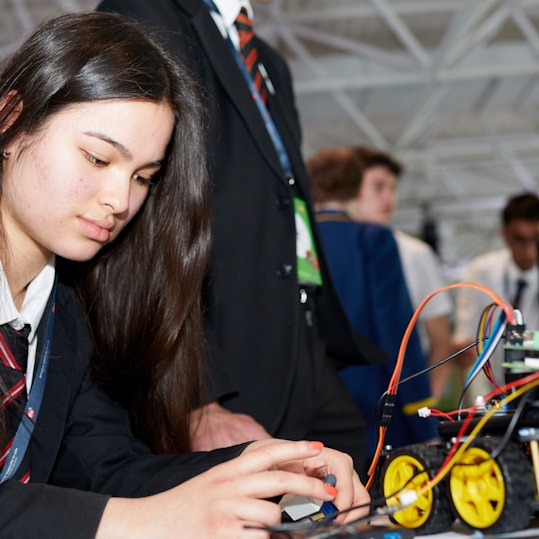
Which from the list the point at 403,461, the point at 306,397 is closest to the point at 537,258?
the point at 306,397

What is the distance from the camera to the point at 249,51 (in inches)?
59.9

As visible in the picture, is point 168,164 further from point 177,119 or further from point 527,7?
point 527,7

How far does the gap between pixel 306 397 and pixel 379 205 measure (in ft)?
6.97

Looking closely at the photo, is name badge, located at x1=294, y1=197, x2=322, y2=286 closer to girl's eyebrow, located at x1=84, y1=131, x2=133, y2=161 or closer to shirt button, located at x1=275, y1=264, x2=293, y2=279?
shirt button, located at x1=275, y1=264, x2=293, y2=279

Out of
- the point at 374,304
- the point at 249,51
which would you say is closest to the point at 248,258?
the point at 249,51

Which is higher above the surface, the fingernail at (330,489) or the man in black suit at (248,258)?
the man in black suit at (248,258)

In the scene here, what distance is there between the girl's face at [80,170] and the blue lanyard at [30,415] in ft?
0.45

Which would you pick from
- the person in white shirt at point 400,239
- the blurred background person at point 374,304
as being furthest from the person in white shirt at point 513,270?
the blurred background person at point 374,304

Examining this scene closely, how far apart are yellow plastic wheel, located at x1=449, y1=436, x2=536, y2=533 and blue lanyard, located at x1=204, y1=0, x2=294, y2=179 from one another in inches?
32.7

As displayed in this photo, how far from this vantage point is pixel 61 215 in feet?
3.43

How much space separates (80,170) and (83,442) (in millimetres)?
385

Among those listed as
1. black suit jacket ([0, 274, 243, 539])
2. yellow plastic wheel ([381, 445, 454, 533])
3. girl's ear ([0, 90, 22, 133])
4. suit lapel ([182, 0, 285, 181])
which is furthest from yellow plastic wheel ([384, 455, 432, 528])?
suit lapel ([182, 0, 285, 181])

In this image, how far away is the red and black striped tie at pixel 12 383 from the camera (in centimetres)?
103

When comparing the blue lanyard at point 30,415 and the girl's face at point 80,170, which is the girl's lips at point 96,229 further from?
the blue lanyard at point 30,415
